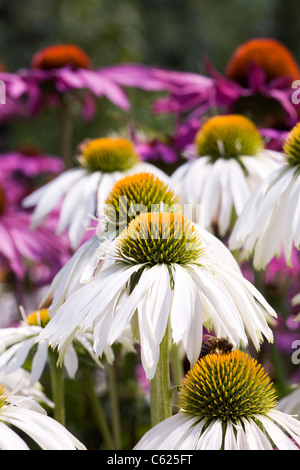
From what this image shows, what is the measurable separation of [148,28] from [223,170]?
469 cm

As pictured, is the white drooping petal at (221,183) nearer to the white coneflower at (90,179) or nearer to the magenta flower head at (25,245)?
the white coneflower at (90,179)

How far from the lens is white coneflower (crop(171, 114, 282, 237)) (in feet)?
3.14

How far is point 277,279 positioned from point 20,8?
4.42 m

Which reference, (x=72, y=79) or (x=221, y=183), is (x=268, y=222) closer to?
(x=221, y=183)

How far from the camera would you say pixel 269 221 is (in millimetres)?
829

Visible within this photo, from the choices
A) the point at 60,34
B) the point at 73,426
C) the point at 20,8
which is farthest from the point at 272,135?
the point at 20,8

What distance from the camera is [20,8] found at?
5.37 m

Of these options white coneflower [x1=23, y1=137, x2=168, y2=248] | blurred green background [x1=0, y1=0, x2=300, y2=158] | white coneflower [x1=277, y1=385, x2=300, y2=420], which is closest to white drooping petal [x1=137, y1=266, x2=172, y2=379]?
white coneflower [x1=277, y1=385, x2=300, y2=420]

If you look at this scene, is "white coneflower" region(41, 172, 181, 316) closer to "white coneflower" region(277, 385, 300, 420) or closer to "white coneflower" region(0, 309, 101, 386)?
"white coneflower" region(0, 309, 101, 386)

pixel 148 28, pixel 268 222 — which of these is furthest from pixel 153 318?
pixel 148 28

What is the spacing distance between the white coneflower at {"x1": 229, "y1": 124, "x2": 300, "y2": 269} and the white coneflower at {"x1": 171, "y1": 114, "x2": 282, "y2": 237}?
78 mm

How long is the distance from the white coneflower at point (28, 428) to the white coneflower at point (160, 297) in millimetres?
61

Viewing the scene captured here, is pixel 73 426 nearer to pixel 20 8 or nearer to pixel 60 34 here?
pixel 60 34

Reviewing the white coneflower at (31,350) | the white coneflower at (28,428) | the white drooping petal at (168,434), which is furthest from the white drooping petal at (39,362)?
the white drooping petal at (168,434)
